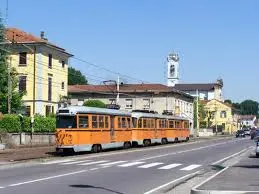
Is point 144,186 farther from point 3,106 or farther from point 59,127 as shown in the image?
point 3,106

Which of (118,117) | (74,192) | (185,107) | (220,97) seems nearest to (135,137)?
(118,117)

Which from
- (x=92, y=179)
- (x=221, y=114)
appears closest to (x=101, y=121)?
(x=92, y=179)

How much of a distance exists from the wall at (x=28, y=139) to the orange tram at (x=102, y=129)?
8.86 m

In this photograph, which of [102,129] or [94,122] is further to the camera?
[102,129]

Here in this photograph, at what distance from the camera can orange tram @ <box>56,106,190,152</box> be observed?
3572 cm

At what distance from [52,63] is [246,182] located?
5935 cm

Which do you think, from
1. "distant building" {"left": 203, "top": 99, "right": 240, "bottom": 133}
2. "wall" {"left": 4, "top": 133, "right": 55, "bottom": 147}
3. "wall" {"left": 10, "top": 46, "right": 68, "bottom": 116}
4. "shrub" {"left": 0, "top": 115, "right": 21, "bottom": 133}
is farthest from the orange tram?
"distant building" {"left": 203, "top": 99, "right": 240, "bottom": 133}

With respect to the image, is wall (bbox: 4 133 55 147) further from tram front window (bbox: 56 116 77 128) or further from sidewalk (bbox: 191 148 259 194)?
sidewalk (bbox: 191 148 259 194)

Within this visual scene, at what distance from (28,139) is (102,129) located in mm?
12712

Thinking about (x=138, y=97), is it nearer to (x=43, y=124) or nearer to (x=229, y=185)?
(x=43, y=124)

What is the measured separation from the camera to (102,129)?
1531 inches

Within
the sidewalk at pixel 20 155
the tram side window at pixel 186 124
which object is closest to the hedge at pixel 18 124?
the sidewalk at pixel 20 155

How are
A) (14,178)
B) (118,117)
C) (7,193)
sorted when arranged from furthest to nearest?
(118,117), (14,178), (7,193)

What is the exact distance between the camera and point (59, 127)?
35844 mm
